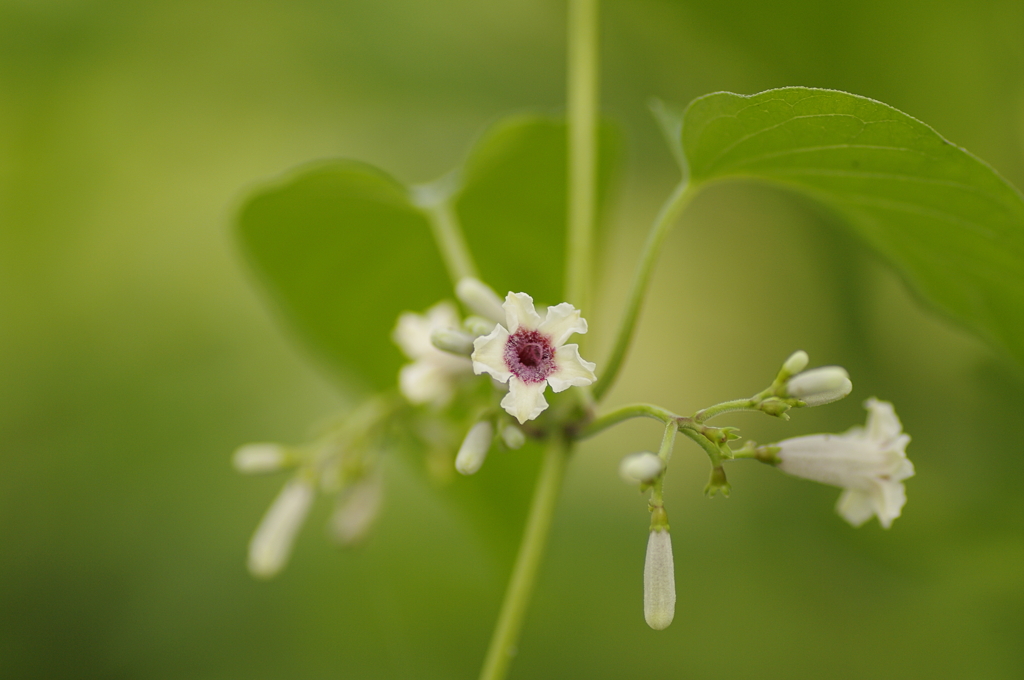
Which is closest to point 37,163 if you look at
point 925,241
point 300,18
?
point 300,18

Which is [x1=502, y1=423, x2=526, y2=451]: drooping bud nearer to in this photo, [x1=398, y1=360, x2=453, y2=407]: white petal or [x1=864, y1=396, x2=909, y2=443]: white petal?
[x1=398, y1=360, x2=453, y2=407]: white petal

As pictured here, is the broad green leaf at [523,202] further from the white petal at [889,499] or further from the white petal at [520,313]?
the white petal at [889,499]

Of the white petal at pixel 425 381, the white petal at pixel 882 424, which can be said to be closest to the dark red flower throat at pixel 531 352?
the white petal at pixel 425 381

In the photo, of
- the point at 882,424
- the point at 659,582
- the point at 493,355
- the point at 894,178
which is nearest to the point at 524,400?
the point at 493,355

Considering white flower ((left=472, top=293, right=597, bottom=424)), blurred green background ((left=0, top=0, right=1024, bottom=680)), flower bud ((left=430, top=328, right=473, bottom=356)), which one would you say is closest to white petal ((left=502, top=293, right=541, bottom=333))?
white flower ((left=472, top=293, right=597, bottom=424))

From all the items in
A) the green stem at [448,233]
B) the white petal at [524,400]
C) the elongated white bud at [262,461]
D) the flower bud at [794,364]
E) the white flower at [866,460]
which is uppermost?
the green stem at [448,233]

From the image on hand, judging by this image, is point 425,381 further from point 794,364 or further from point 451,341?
point 794,364
